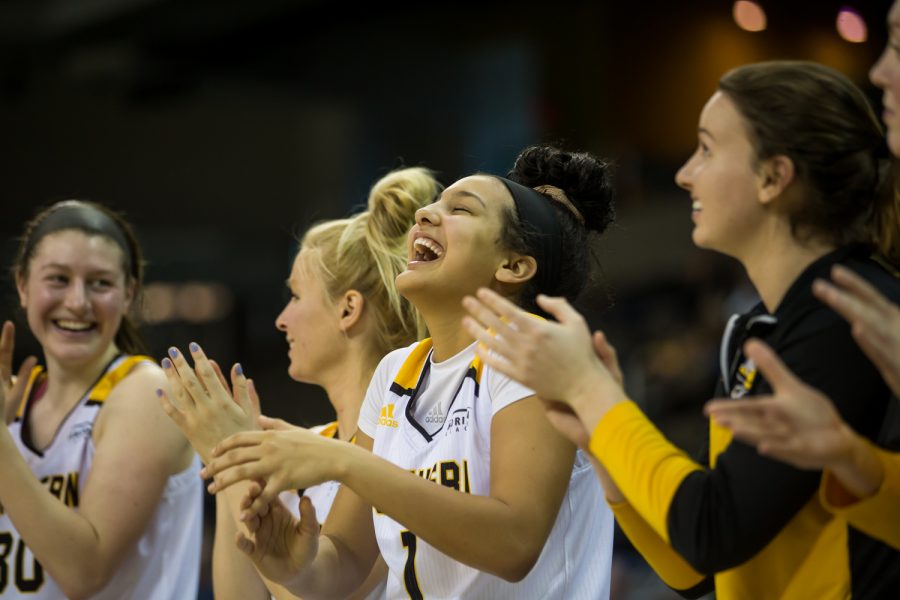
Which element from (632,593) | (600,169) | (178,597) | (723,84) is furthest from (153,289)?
(723,84)

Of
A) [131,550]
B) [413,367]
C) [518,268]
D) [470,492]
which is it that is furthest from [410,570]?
[131,550]

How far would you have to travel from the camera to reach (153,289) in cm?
996

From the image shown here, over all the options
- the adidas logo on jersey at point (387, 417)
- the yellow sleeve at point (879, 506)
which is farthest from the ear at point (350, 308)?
the yellow sleeve at point (879, 506)

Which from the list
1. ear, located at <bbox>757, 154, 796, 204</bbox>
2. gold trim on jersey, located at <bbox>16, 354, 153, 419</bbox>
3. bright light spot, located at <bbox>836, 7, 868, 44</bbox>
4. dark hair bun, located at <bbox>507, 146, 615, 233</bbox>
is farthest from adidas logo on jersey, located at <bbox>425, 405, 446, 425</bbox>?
bright light spot, located at <bbox>836, 7, 868, 44</bbox>

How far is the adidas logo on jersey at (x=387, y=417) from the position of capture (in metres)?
2.31

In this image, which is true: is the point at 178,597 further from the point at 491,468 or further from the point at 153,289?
the point at 153,289

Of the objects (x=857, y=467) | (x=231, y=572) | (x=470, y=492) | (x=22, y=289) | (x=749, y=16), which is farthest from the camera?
(x=749, y=16)

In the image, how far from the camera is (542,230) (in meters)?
2.30

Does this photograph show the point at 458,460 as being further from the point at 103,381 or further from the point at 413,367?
the point at 103,381

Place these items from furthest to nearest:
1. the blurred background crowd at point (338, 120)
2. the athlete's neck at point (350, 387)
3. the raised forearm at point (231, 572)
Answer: the blurred background crowd at point (338, 120) < the athlete's neck at point (350, 387) < the raised forearm at point (231, 572)

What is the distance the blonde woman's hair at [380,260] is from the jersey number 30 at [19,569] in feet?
3.68

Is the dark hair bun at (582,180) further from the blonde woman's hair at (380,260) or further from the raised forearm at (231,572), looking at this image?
the raised forearm at (231,572)

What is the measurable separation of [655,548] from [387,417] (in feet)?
2.30

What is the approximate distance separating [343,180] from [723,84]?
10.2 metres
